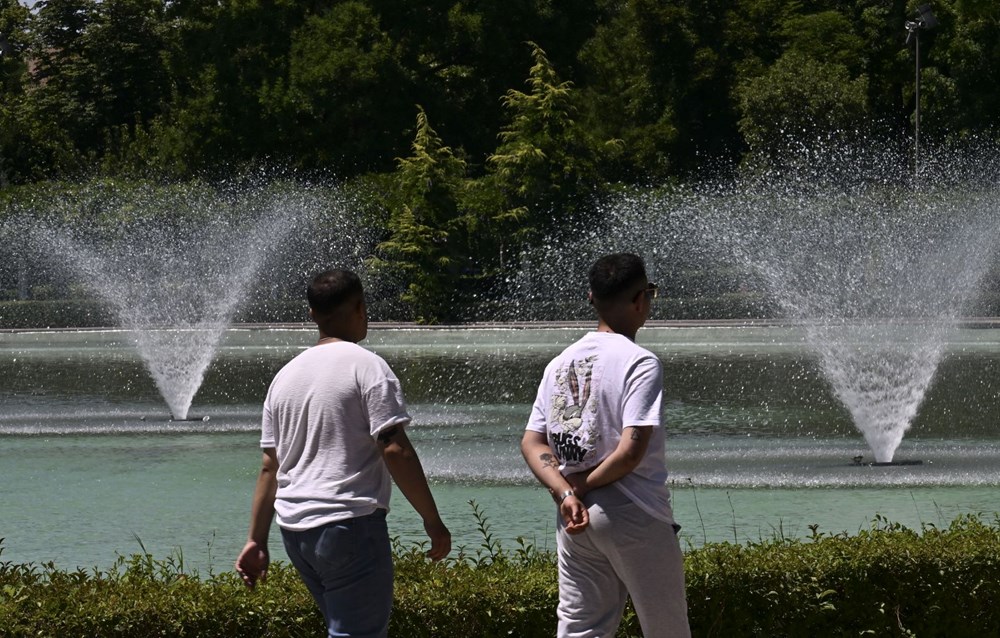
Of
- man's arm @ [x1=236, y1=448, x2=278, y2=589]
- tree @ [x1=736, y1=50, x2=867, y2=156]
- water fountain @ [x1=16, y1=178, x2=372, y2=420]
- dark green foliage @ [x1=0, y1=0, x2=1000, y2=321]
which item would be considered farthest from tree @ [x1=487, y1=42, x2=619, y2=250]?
man's arm @ [x1=236, y1=448, x2=278, y2=589]

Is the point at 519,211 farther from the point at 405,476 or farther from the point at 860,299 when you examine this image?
the point at 405,476

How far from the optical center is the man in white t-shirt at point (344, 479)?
4.34 m

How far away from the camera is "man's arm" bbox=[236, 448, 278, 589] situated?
454 cm

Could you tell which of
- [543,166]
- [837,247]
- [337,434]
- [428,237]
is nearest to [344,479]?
[337,434]

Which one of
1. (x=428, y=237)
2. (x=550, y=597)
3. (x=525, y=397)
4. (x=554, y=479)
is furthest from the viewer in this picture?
(x=428, y=237)

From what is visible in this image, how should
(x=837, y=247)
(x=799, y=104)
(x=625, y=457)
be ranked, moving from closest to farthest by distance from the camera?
(x=625, y=457), (x=837, y=247), (x=799, y=104)

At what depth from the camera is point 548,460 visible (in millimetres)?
4504

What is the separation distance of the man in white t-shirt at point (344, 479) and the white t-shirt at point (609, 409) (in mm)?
455

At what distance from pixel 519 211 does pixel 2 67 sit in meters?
28.7

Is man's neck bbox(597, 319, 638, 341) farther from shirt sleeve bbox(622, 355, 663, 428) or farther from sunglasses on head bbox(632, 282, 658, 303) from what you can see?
shirt sleeve bbox(622, 355, 663, 428)

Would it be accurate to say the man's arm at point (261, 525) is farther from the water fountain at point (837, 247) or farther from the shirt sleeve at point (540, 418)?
the water fountain at point (837, 247)

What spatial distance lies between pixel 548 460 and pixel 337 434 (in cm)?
63

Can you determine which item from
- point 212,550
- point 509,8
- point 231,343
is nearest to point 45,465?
point 212,550

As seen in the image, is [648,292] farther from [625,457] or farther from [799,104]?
[799,104]
